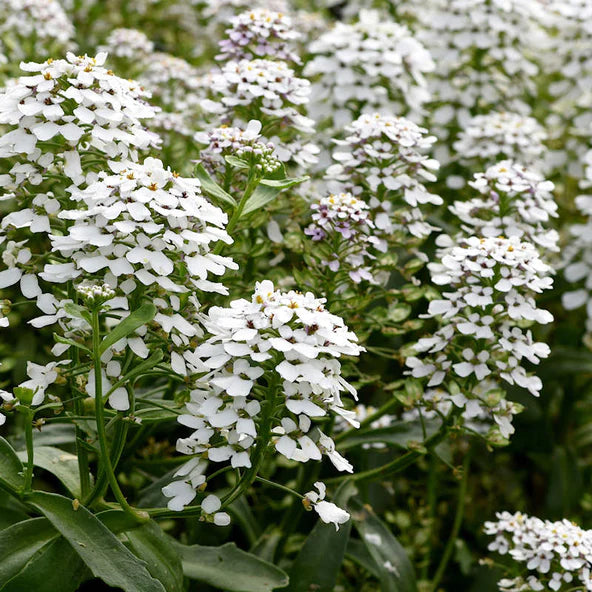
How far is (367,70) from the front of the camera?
3.21 m

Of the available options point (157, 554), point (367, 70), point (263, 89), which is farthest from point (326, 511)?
point (367, 70)

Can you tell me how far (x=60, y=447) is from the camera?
2.74 metres

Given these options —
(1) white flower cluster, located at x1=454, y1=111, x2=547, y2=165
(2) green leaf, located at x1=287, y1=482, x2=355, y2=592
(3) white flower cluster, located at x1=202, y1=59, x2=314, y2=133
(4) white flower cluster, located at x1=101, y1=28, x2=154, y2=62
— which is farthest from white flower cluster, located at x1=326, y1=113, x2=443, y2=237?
(4) white flower cluster, located at x1=101, y1=28, x2=154, y2=62

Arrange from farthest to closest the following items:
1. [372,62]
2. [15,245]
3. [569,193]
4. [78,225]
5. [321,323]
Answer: [569,193]
[372,62]
[15,245]
[78,225]
[321,323]

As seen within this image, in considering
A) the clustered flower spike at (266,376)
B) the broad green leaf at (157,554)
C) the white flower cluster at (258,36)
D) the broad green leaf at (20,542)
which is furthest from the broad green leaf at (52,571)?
the white flower cluster at (258,36)

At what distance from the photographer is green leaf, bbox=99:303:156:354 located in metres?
1.74

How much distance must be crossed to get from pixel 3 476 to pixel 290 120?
1.37m

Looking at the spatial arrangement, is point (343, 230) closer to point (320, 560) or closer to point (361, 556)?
point (320, 560)

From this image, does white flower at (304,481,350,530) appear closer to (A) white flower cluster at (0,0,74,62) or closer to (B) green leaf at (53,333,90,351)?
(B) green leaf at (53,333,90,351)

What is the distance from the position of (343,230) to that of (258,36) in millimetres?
929

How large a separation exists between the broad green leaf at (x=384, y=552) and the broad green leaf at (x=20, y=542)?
3.40ft

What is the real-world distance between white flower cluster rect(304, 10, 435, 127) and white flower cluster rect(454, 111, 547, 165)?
0.85ft

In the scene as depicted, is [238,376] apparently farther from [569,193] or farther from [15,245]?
[569,193]

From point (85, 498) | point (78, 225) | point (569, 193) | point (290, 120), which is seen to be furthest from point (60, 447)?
point (569, 193)
